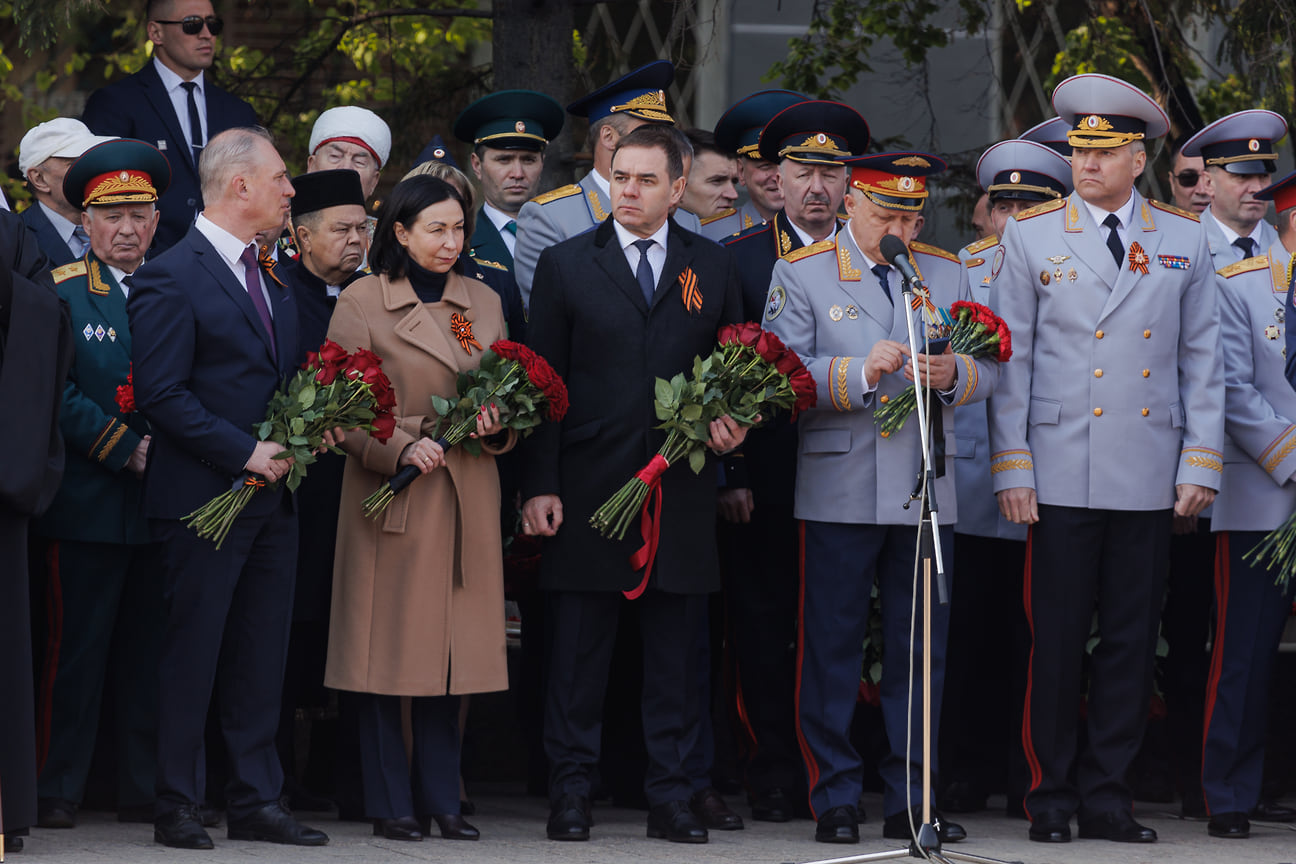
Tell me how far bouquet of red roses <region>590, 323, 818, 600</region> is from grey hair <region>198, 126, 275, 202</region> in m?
1.50

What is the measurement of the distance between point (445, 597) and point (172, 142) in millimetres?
2568

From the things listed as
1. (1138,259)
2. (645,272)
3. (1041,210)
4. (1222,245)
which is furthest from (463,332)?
(1222,245)

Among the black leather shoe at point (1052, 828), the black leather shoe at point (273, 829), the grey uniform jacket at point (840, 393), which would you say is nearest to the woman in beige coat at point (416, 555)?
the black leather shoe at point (273, 829)

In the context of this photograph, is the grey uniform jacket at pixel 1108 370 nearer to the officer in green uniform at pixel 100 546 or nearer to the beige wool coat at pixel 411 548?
the beige wool coat at pixel 411 548

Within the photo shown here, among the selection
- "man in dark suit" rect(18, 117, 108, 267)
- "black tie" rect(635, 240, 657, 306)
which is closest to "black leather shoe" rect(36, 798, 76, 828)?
"man in dark suit" rect(18, 117, 108, 267)

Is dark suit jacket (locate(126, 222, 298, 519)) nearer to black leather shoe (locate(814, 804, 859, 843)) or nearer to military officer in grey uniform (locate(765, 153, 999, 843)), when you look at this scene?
military officer in grey uniform (locate(765, 153, 999, 843))

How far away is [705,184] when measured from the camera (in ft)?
25.7

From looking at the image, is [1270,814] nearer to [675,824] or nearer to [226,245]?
[675,824]

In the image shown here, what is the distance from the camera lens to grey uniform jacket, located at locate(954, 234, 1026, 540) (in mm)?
6891

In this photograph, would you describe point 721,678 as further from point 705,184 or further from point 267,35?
point 267,35

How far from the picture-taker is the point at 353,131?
7285 millimetres

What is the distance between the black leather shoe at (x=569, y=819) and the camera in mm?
6121

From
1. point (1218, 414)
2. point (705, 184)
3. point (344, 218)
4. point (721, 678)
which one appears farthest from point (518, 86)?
point (1218, 414)

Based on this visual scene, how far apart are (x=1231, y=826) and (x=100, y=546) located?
407 cm
